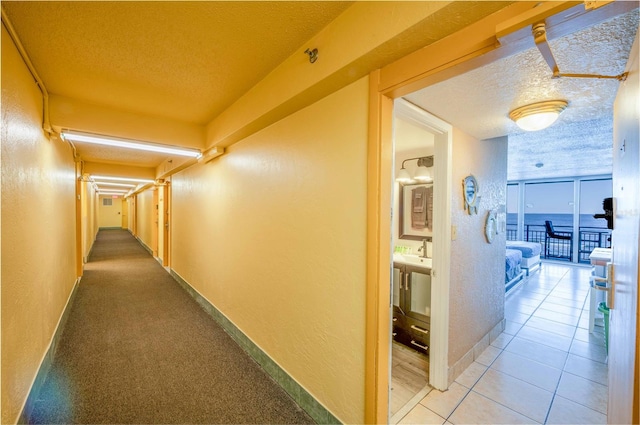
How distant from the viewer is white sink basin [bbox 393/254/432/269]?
9.22 ft

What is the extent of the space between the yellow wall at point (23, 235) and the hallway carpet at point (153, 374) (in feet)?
0.99

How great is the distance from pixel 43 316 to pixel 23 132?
149 centimetres

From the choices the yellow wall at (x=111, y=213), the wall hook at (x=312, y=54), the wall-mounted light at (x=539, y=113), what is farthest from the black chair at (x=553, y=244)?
the yellow wall at (x=111, y=213)

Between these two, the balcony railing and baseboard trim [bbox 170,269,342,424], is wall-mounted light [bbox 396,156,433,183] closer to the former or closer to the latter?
baseboard trim [bbox 170,269,342,424]

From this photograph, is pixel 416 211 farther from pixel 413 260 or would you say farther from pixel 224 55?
pixel 224 55

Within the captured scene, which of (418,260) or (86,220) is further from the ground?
(86,220)

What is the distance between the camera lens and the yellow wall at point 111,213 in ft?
50.6

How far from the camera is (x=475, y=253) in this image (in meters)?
2.47

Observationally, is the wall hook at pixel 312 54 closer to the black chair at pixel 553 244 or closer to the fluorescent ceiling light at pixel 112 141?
the fluorescent ceiling light at pixel 112 141

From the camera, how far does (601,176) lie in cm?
650

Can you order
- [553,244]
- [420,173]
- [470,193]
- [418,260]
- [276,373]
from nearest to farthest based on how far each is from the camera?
[276,373] < [470,193] < [418,260] < [420,173] < [553,244]

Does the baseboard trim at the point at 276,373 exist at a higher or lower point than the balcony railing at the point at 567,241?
lower

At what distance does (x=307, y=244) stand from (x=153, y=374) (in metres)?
1.80

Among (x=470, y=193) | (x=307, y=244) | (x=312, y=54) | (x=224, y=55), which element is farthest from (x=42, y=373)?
(x=470, y=193)
